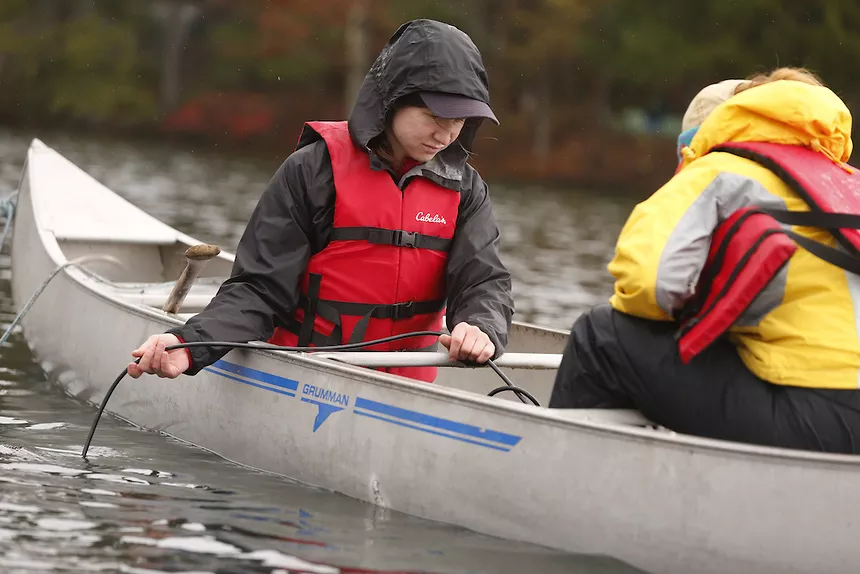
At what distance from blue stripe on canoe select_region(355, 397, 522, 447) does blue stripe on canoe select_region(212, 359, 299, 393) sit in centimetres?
34

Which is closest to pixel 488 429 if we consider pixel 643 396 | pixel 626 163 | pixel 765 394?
pixel 643 396

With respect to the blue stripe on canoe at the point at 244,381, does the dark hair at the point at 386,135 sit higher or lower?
higher

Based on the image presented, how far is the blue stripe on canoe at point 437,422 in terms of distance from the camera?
12.6 ft

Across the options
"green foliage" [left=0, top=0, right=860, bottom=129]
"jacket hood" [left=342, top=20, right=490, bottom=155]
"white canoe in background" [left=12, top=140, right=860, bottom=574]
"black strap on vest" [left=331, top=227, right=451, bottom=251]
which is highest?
"green foliage" [left=0, top=0, right=860, bottom=129]

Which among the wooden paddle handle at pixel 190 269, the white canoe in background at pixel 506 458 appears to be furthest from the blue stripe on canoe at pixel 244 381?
the wooden paddle handle at pixel 190 269

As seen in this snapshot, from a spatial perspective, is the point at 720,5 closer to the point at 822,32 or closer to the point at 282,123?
the point at 822,32

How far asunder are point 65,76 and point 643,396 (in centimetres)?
3902

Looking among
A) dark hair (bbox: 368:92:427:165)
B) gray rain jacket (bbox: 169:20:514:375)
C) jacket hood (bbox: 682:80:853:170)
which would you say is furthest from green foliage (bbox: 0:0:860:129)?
jacket hood (bbox: 682:80:853:170)

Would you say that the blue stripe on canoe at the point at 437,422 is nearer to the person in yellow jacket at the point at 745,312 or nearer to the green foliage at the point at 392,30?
the person in yellow jacket at the point at 745,312

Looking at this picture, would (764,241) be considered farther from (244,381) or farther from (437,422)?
(244,381)

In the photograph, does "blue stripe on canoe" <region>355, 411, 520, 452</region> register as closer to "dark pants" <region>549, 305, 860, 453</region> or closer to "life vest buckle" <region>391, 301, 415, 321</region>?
"dark pants" <region>549, 305, 860, 453</region>

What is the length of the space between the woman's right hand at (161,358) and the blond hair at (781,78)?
74.7 inches

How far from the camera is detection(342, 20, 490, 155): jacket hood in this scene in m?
4.38

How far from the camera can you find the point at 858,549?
11.3ft
